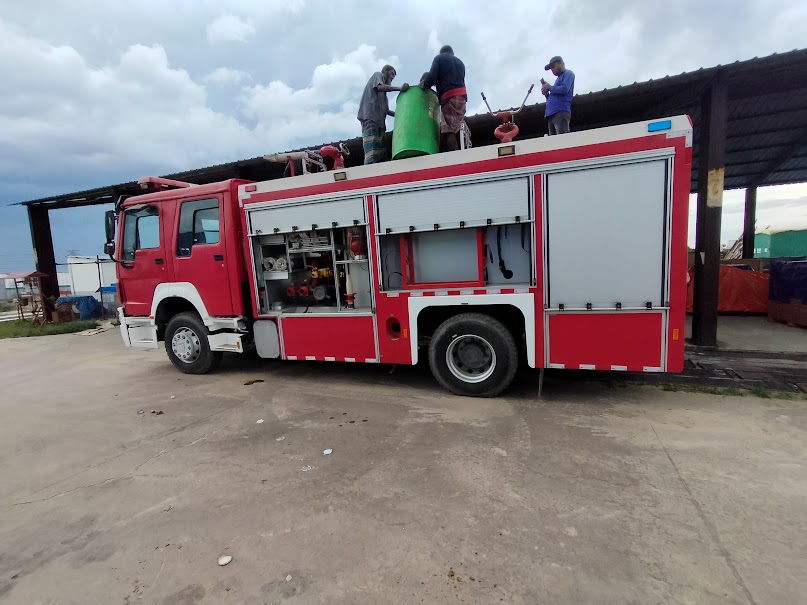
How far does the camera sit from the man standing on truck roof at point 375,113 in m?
5.77

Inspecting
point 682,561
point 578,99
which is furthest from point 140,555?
point 578,99

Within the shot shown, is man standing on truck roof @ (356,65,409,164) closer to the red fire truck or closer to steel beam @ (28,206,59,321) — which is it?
the red fire truck

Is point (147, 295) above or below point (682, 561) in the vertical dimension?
above

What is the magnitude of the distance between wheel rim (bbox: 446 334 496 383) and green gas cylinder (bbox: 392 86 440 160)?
2.45 m

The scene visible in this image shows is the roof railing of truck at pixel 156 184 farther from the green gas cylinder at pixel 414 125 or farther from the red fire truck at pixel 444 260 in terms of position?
the green gas cylinder at pixel 414 125

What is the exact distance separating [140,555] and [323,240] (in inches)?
154

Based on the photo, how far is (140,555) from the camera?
2.40 meters

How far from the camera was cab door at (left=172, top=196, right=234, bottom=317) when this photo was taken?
5816 mm

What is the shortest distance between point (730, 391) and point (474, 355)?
2.97m

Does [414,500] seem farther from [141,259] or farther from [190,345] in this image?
[141,259]

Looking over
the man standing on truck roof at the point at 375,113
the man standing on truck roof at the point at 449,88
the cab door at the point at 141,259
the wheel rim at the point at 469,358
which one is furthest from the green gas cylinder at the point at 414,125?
the cab door at the point at 141,259

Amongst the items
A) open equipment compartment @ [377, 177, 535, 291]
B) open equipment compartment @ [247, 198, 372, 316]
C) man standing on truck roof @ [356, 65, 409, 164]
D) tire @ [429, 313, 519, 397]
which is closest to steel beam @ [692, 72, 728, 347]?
open equipment compartment @ [377, 177, 535, 291]

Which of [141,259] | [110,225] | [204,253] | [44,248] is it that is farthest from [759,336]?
[44,248]

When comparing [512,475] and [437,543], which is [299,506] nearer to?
[437,543]
